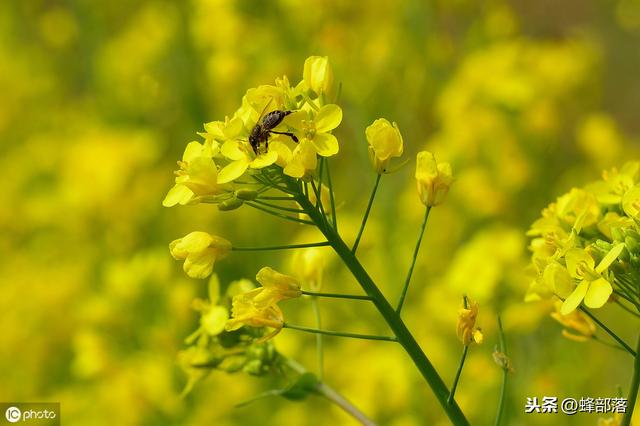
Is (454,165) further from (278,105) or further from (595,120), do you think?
(278,105)

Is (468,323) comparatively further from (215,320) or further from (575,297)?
(215,320)

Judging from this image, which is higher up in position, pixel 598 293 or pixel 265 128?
pixel 265 128

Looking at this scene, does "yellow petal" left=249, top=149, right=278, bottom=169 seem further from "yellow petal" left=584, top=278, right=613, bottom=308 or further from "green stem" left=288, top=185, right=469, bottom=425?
"yellow petal" left=584, top=278, right=613, bottom=308

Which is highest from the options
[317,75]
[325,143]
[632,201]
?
[317,75]

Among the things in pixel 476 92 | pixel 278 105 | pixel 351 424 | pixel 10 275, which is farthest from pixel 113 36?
pixel 278 105

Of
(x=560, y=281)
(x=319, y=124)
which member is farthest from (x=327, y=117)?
(x=560, y=281)

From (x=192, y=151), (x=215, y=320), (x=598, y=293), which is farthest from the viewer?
(x=215, y=320)

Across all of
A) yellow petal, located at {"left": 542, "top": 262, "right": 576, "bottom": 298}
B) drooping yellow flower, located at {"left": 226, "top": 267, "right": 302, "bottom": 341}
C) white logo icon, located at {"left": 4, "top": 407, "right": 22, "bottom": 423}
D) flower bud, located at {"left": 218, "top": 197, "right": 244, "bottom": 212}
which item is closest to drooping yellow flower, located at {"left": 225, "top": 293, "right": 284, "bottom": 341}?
drooping yellow flower, located at {"left": 226, "top": 267, "right": 302, "bottom": 341}
